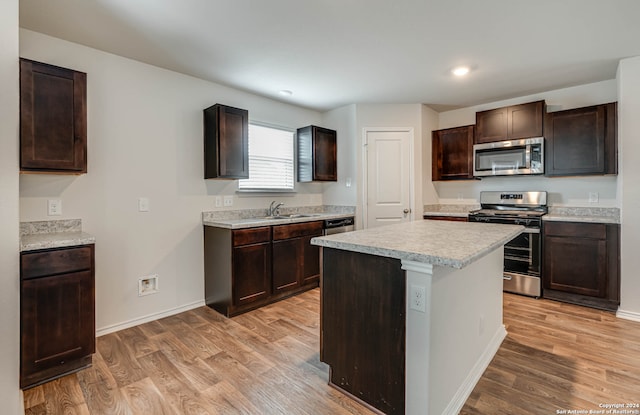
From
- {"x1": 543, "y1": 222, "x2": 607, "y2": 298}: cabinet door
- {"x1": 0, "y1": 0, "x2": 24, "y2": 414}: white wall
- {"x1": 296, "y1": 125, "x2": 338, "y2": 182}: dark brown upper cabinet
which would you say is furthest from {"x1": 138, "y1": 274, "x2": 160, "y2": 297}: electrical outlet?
{"x1": 543, "y1": 222, "x2": 607, "y2": 298}: cabinet door

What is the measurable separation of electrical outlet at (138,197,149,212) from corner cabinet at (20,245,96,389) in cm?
81

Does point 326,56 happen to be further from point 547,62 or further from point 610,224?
point 610,224

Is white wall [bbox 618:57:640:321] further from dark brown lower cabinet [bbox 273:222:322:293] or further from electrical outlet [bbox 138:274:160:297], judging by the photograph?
electrical outlet [bbox 138:274:160:297]

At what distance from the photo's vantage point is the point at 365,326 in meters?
1.66

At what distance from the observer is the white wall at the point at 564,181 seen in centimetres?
346

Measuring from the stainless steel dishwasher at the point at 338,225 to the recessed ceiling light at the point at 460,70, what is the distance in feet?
6.96

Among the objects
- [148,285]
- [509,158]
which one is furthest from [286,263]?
[509,158]

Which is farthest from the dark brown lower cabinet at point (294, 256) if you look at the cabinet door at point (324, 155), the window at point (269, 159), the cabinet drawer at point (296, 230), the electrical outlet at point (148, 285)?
the electrical outlet at point (148, 285)

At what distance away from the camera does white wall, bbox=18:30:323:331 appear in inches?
97.7

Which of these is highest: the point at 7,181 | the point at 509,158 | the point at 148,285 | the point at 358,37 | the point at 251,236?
the point at 358,37

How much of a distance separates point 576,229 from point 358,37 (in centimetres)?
303

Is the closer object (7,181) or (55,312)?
(7,181)

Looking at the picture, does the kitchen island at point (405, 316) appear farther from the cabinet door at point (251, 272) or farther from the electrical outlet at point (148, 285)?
the electrical outlet at point (148, 285)

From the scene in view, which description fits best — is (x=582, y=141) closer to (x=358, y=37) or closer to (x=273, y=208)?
(x=358, y=37)
